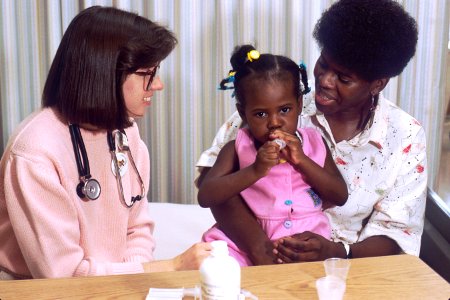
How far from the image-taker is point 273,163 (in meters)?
1.68

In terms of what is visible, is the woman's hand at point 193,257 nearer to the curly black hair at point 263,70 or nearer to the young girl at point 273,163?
the young girl at point 273,163

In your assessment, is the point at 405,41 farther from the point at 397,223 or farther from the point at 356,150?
the point at 397,223

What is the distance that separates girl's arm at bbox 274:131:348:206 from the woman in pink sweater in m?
0.40

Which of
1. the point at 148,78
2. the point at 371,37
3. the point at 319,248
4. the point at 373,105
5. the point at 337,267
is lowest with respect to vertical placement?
the point at 319,248

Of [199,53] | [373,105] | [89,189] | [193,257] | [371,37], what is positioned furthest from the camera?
[199,53]

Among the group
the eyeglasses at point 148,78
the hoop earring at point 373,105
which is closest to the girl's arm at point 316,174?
the hoop earring at point 373,105

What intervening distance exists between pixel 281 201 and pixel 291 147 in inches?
7.4

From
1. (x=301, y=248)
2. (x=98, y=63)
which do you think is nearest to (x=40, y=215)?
(x=98, y=63)

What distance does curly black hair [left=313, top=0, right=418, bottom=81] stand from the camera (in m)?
1.84

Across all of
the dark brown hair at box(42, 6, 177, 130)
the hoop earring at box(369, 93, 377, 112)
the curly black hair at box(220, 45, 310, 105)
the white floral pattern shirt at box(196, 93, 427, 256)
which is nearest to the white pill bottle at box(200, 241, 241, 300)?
the dark brown hair at box(42, 6, 177, 130)

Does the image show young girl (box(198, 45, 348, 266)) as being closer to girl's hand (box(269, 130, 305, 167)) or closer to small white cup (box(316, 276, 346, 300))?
girl's hand (box(269, 130, 305, 167))

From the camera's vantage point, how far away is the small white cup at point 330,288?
1.23 m

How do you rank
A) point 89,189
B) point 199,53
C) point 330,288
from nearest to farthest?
point 330,288
point 89,189
point 199,53

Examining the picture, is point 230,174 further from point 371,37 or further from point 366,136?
point 371,37
